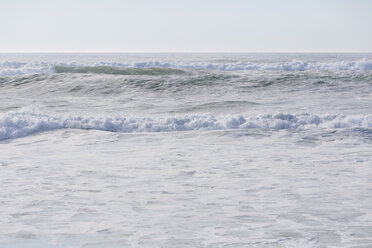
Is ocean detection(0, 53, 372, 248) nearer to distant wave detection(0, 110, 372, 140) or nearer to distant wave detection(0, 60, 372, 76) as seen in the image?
distant wave detection(0, 110, 372, 140)

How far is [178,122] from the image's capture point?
1011 cm

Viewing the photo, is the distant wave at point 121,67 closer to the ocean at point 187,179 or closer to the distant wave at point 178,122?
the ocean at point 187,179

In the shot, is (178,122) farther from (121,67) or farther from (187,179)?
(121,67)

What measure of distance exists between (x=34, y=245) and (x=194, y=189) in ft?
6.48

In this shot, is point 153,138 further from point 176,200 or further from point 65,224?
point 65,224

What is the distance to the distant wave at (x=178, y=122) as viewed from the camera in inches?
382

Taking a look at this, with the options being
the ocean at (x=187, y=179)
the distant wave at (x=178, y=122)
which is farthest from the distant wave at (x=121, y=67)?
the distant wave at (x=178, y=122)

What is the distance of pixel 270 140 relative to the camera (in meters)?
8.15

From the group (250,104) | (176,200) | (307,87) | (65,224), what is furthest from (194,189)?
(307,87)

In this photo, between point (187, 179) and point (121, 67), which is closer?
point (187, 179)

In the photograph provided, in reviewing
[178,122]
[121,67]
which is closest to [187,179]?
[178,122]

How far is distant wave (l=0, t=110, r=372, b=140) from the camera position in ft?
31.8

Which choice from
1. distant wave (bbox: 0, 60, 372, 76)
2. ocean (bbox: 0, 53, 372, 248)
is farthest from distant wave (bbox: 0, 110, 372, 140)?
distant wave (bbox: 0, 60, 372, 76)

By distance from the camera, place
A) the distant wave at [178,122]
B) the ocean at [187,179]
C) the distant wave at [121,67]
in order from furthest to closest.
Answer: the distant wave at [121,67]
the distant wave at [178,122]
the ocean at [187,179]
